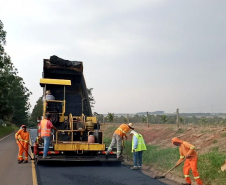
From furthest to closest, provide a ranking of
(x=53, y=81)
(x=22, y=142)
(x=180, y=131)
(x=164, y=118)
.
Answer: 1. (x=164, y=118)
2. (x=180, y=131)
3. (x=53, y=81)
4. (x=22, y=142)

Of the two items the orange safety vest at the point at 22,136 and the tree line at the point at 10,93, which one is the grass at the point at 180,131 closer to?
the orange safety vest at the point at 22,136

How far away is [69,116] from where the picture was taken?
1191 cm

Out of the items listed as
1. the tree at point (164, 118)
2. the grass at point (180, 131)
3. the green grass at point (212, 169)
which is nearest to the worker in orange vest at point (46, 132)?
the green grass at point (212, 169)

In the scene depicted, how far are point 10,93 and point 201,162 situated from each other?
56.5 m

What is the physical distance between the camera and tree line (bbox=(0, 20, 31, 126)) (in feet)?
123

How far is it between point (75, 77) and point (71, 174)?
5.29 meters

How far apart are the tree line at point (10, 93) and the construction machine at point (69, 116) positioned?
83.6 ft

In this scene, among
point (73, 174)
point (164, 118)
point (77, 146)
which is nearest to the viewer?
point (73, 174)

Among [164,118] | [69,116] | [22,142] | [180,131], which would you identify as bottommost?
[22,142]

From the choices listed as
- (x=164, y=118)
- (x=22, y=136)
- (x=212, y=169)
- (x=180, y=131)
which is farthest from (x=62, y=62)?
(x=164, y=118)

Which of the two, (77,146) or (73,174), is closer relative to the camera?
(73,174)

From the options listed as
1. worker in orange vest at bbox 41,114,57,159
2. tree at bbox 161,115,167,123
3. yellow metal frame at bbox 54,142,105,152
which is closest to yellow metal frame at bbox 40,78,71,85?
worker in orange vest at bbox 41,114,57,159

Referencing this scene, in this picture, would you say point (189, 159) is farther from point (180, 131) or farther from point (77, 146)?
point (180, 131)

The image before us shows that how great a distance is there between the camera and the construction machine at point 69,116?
10.9 m
